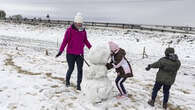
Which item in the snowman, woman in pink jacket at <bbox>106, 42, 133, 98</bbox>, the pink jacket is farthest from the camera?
the pink jacket

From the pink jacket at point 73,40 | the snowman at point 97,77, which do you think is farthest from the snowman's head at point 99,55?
the pink jacket at point 73,40

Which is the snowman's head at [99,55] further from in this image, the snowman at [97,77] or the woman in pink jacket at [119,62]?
the woman in pink jacket at [119,62]

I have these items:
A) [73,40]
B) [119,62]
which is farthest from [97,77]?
[73,40]

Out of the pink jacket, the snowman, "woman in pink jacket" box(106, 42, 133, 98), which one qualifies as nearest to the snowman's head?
the snowman

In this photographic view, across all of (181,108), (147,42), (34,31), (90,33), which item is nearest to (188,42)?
(147,42)

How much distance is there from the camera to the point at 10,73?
6.79 m

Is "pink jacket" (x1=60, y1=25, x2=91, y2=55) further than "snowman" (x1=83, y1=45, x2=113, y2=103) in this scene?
Yes

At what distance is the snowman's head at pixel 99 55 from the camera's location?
4.72 meters

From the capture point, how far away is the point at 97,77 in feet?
15.7

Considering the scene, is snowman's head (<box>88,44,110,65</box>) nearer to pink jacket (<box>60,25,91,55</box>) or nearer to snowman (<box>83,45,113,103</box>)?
snowman (<box>83,45,113,103</box>)

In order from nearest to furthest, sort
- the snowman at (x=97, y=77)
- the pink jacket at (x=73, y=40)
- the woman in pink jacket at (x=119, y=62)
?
the snowman at (x=97, y=77) → the woman in pink jacket at (x=119, y=62) → the pink jacket at (x=73, y=40)

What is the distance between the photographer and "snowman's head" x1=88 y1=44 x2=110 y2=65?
472 centimetres

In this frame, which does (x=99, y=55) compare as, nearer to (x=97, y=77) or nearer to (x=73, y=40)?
(x=97, y=77)

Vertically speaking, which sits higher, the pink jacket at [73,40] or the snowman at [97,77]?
the pink jacket at [73,40]
